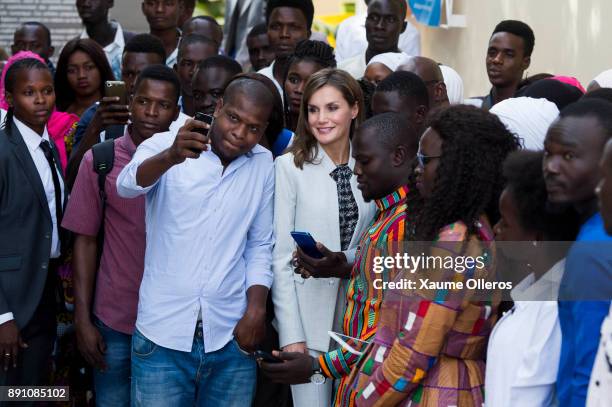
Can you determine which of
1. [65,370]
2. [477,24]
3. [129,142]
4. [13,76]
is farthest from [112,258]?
[477,24]

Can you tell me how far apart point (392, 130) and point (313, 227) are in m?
0.72

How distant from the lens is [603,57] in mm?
6199

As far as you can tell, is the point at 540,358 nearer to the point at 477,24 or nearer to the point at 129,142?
the point at 129,142

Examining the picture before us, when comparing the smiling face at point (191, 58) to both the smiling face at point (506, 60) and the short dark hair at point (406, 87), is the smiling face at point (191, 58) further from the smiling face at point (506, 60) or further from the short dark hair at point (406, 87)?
the short dark hair at point (406, 87)

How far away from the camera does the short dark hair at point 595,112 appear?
2.88 metres

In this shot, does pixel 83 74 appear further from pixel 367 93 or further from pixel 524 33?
pixel 524 33

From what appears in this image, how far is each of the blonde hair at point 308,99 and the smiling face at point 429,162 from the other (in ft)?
4.22

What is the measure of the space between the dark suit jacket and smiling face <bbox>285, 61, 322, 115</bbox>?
5.01 ft

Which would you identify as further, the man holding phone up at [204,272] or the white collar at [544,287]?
the man holding phone up at [204,272]

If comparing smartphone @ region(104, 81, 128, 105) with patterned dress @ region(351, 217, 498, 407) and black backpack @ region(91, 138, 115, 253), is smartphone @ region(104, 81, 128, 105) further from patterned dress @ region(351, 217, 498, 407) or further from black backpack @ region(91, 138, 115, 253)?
patterned dress @ region(351, 217, 498, 407)

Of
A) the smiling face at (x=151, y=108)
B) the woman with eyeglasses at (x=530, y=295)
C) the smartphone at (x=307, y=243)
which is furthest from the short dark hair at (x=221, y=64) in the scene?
the woman with eyeglasses at (x=530, y=295)

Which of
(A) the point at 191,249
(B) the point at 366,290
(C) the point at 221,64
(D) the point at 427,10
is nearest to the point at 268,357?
(B) the point at 366,290

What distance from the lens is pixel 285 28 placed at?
7.30 metres

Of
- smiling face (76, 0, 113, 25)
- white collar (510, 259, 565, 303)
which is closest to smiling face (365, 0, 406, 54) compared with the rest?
smiling face (76, 0, 113, 25)
